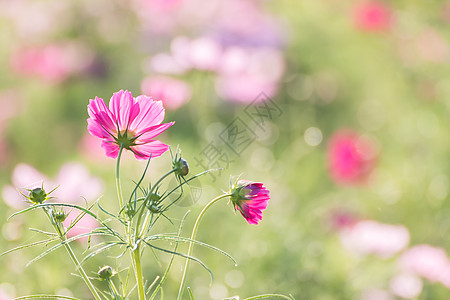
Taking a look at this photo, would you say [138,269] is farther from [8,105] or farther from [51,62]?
[51,62]

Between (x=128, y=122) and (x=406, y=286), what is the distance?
2.74 ft

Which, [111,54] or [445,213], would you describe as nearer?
[445,213]

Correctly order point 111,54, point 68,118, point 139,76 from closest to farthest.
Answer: point 68,118 < point 139,76 < point 111,54

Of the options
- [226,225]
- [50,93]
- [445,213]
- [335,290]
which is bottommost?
[335,290]

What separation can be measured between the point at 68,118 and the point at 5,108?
25cm

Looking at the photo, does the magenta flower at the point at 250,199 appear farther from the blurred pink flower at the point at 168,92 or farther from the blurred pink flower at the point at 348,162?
the blurred pink flower at the point at 348,162

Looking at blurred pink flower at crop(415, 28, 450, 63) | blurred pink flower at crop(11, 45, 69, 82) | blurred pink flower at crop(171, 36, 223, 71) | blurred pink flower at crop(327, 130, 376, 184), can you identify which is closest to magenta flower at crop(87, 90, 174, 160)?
blurred pink flower at crop(171, 36, 223, 71)

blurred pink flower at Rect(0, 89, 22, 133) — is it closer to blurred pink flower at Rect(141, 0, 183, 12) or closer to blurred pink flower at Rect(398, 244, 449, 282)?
blurred pink flower at Rect(141, 0, 183, 12)

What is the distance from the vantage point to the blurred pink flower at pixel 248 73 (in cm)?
142

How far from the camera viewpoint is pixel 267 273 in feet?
3.95

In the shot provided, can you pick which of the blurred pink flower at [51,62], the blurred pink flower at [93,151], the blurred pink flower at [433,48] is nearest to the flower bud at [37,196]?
the blurred pink flower at [93,151]

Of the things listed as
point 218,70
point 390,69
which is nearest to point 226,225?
point 218,70

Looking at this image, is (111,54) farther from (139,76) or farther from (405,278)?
(405,278)

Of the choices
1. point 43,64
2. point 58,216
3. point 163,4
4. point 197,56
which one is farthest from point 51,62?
point 58,216
